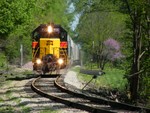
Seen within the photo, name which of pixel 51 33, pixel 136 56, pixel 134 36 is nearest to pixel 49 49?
pixel 51 33

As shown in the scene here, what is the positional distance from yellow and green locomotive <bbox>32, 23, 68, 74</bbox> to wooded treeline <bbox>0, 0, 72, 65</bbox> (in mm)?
1741

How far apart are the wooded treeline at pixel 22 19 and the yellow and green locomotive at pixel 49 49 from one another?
1741 mm

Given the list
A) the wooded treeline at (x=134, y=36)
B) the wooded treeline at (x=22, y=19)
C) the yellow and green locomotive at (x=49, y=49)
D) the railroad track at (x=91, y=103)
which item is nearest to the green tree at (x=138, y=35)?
the wooded treeline at (x=134, y=36)

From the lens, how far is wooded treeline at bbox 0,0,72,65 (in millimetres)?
24520

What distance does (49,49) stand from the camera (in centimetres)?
2666

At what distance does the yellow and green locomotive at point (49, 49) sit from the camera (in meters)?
26.4

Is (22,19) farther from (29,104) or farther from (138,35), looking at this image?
(29,104)

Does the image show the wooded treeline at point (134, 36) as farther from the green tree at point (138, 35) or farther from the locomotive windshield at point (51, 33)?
the locomotive windshield at point (51, 33)

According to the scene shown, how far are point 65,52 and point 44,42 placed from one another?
5.77 feet

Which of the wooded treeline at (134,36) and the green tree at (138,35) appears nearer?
the green tree at (138,35)

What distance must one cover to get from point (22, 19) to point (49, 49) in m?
2.93

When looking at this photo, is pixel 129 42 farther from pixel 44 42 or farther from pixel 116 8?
pixel 44 42

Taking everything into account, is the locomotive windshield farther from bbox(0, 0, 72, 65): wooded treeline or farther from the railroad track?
the railroad track

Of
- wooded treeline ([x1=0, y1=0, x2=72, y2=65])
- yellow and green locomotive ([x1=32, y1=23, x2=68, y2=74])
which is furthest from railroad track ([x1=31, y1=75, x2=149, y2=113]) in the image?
yellow and green locomotive ([x1=32, y1=23, x2=68, y2=74])
